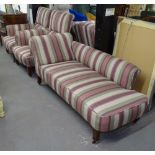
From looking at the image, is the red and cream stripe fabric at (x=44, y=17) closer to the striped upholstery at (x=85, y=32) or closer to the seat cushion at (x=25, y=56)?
the striped upholstery at (x=85, y=32)

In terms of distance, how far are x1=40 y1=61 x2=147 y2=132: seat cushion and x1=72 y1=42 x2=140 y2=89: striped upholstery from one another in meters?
0.07

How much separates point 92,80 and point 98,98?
33cm

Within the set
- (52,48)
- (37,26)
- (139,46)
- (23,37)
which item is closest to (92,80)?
(139,46)

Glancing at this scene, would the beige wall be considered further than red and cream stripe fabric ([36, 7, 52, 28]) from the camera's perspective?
No

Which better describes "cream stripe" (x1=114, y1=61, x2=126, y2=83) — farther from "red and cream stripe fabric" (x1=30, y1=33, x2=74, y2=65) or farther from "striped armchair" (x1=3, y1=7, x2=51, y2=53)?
"striped armchair" (x1=3, y1=7, x2=51, y2=53)

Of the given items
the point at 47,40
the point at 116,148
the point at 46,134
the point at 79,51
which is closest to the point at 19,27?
the point at 47,40

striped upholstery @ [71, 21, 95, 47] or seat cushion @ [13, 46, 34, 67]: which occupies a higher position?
striped upholstery @ [71, 21, 95, 47]

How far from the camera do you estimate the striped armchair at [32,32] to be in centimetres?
279

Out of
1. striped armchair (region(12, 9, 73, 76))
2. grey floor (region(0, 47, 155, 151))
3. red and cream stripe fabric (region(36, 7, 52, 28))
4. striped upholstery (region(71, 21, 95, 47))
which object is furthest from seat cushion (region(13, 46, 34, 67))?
striped upholstery (region(71, 21, 95, 47))

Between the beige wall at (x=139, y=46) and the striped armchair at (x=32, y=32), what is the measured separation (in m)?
0.99

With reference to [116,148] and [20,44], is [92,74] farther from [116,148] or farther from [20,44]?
[20,44]

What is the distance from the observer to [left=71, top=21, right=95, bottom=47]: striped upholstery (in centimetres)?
278

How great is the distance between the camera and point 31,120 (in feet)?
6.40

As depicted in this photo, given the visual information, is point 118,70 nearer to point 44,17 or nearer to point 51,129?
point 51,129
